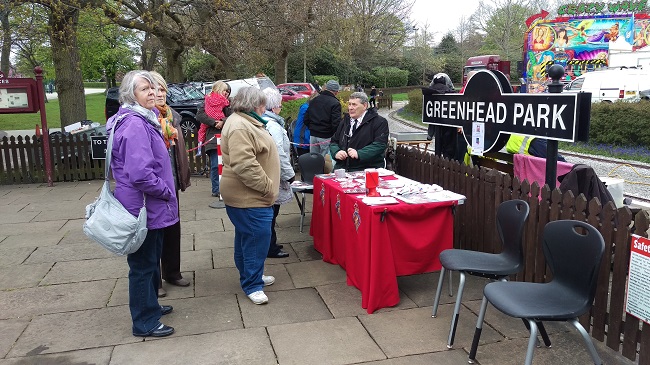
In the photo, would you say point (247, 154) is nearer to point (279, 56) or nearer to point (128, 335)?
point (128, 335)

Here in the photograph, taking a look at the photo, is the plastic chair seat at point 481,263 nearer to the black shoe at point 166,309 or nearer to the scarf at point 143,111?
the black shoe at point 166,309

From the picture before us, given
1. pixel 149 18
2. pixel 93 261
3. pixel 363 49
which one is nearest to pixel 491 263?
pixel 93 261

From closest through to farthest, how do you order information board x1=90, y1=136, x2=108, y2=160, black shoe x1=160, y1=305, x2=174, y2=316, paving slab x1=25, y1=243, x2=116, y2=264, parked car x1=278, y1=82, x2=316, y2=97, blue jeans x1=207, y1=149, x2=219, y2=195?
black shoe x1=160, y1=305, x2=174, y2=316, paving slab x1=25, y1=243, x2=116, y2=264, blue jeans x1=207, y1=149, x2=219, y2=195, information board x1=90, y1=136, x2=108, y2=160, parked car x1=278, y1=82, x2=316, y2=97

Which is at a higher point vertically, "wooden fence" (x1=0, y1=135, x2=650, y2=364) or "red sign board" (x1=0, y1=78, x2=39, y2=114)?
"red sign board" (x1=0, y1=78, x2=39, y2=114)

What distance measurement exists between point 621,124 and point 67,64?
536 inches

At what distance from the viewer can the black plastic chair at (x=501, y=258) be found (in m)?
3.53

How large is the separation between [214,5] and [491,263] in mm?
10267

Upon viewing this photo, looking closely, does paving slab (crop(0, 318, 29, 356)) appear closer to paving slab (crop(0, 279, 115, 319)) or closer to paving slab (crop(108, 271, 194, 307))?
paving slab (crop(0, 279, 115, 319))

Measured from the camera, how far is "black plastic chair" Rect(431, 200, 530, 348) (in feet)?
11.6

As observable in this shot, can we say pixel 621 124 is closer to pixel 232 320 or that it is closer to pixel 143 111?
pixel 232 320

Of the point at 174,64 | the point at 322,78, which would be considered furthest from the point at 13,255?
the point at 322,78

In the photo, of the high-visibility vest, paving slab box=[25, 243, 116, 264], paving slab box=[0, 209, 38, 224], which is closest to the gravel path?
the high-visibility vest

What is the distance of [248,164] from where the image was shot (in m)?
3.89

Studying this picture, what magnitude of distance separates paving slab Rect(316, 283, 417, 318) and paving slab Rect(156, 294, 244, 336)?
0.75 meters
